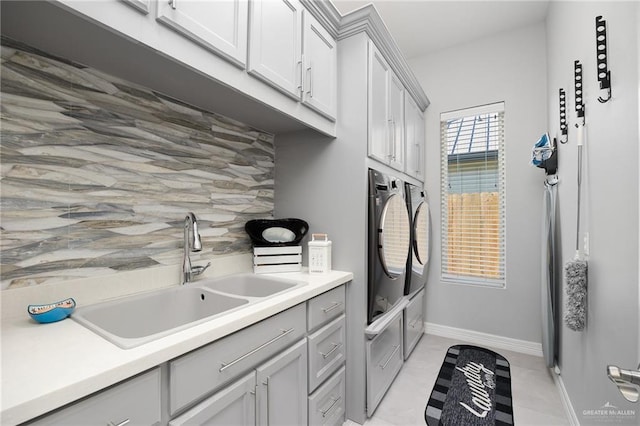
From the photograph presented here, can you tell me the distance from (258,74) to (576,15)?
1.87 meters

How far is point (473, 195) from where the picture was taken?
307 centimetres

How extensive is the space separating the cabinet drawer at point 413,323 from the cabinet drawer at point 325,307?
3.21 feet

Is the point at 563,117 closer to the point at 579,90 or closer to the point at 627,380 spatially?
the point at 579,90

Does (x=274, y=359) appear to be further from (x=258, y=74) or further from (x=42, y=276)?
(x=258, y=74)

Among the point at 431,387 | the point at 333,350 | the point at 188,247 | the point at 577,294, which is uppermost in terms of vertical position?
the point at 188,247

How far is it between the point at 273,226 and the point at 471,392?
71.8 inches

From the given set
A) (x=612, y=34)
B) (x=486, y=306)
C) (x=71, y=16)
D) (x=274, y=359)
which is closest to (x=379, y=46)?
(x=612, y=34)

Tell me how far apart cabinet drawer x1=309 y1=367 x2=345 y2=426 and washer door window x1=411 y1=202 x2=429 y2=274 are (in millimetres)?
1252

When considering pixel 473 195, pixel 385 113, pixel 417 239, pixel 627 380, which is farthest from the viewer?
pixel 473 195

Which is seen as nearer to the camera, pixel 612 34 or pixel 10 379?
pixel 10 379

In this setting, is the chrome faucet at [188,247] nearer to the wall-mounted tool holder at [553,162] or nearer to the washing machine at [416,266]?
the washing machine at [416,266]

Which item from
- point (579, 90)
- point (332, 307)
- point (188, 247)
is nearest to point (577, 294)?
point (579, 90)

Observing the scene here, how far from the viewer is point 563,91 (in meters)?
2.00

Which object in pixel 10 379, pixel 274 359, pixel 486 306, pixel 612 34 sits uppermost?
pixel 612 34
